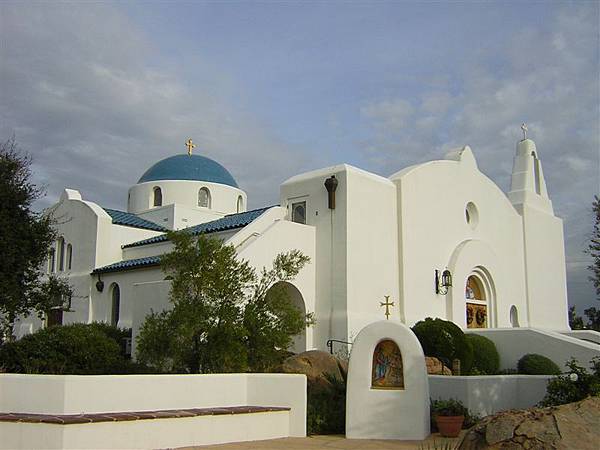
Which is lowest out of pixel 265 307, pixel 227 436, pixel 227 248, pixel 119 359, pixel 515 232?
pixel 227 436

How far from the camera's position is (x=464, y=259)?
88.3ft

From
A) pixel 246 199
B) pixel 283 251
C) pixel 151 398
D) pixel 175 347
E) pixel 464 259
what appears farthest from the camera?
pixel 246 199

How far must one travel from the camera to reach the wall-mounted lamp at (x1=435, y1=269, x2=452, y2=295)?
25531mm

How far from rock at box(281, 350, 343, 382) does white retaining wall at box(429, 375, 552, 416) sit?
2.32m

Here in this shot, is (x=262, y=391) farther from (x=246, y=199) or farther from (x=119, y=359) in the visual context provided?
(x=246, y=199)

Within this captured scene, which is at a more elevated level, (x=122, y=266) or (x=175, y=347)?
(x=122, y=266)

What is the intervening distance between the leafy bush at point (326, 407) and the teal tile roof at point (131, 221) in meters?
15.6

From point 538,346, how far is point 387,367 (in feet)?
38.4

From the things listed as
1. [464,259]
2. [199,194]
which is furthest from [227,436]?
[199,194]

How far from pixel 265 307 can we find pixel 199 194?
18.7 m

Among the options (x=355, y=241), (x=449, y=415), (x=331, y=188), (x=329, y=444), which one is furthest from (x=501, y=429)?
(x=331, y=188)

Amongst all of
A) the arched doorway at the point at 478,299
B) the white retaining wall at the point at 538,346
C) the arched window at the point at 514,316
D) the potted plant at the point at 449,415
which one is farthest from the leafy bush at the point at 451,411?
the arched window at the point at 514,316

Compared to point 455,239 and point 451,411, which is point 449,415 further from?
point 455,239

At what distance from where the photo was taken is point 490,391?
14.9 meters
